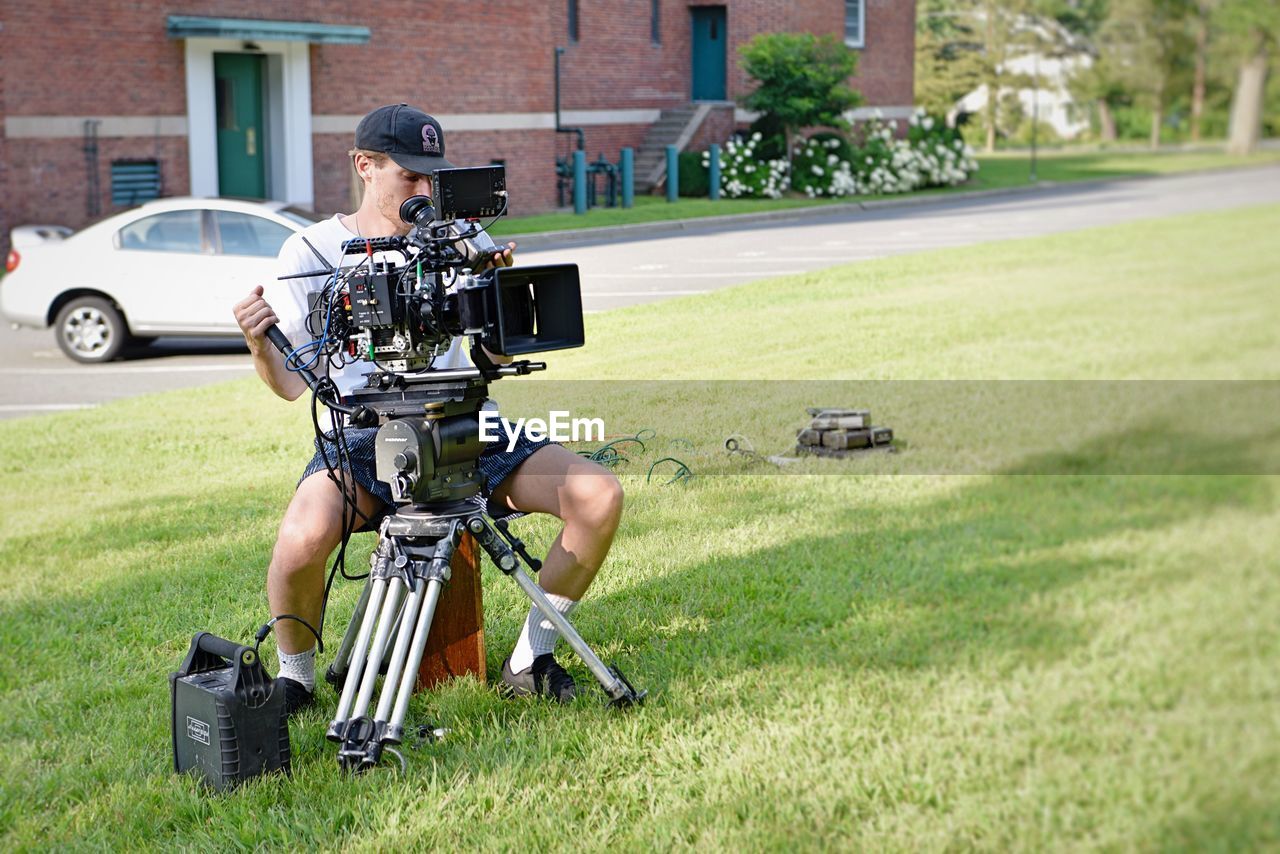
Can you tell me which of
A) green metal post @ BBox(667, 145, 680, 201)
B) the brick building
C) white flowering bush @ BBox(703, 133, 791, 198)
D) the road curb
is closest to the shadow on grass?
the road curb

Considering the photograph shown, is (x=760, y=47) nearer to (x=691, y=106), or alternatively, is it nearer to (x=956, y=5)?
(x=691, y=106)

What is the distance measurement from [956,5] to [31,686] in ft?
148

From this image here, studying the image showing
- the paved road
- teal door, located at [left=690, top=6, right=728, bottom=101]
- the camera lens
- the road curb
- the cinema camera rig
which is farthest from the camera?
teal door, located at [left=690, top=6, right=728, bottom=101]

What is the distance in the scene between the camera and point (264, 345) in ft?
12.2

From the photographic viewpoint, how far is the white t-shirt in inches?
150

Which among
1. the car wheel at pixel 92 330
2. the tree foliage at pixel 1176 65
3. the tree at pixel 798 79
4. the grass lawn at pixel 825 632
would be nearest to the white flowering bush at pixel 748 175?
the tree at pixel 798 79

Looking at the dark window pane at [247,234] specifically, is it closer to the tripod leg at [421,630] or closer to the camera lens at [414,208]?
the camera lens at [414,208]

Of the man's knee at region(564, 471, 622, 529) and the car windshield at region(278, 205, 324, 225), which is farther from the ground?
the car windshield at region(278, 205, 324, 225)

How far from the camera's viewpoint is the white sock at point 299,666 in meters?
3.95

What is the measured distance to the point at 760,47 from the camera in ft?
96.3

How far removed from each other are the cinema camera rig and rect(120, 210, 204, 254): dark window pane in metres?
9.25

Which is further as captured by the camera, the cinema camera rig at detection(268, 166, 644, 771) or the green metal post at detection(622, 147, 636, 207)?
the green metal post at detection(622, 147, 636, 207)

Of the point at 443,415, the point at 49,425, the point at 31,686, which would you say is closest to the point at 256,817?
the point at 443,415

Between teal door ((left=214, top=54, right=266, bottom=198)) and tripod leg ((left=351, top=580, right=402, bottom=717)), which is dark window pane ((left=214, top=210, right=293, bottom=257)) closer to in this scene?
tripod leg ((left=351, top=580, right=402, bottom=717))
